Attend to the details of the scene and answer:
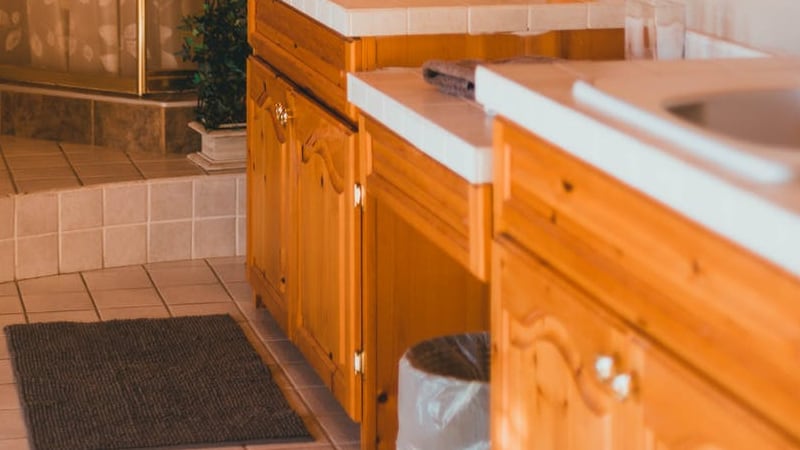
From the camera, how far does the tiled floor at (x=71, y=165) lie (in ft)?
14.6

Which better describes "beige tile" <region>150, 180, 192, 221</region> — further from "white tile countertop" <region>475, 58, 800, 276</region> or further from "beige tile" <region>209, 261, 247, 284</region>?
"white tile countertop" <region>475, 58, 800, 276</region>

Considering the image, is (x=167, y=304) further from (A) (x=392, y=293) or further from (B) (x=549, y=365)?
(B) (x=549, y=365)

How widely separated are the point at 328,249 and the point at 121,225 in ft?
5.20

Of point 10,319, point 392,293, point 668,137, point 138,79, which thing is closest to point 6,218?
point 10,319

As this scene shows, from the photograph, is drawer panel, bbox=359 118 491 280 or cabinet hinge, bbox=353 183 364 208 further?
cabinet hinge, bbox=353 183 364 208

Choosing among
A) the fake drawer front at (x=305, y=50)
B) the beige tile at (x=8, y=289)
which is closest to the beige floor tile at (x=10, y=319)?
the beige tile at (x=8, y=289)

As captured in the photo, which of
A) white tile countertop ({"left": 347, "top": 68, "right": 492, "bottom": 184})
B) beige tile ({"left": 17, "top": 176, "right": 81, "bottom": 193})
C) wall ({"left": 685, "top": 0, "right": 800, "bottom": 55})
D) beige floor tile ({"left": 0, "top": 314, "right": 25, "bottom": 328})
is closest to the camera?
white tile countertop ({"left": 347, "top": 68, "right": 492, "bottom": 184})

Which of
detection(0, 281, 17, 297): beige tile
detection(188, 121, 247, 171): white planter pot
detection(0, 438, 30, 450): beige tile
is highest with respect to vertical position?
detection(188, 121, 247, 171): white planter pot

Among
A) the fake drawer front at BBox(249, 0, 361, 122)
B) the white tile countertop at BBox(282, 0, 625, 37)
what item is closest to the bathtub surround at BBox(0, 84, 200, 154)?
the fake drawer front at BBox(249, 0, 361, 122)

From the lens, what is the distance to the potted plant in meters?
4.56

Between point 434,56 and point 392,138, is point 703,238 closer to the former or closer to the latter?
point 392,138

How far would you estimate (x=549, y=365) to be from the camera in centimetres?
190

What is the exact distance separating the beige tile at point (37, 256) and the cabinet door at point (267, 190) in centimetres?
73

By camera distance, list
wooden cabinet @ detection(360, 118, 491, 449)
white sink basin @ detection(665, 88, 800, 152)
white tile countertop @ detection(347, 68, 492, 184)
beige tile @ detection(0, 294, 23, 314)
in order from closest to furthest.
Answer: white sink basin @ detection(665, 88, 800, 152), white tile countertop @ detection(347, 68, 492, 184), wooden cabinet @ detection(360, 118, 491, 449), beige tile @ detection(0, 294, 23, 314)
